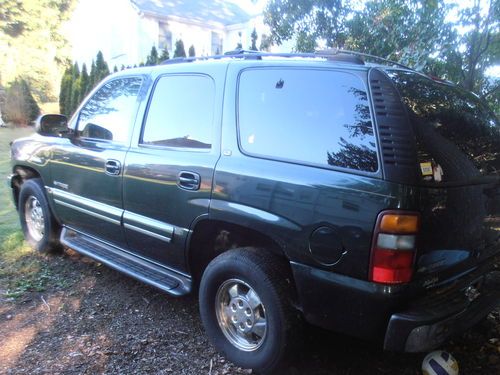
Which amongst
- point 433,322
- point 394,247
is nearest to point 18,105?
point 394,247

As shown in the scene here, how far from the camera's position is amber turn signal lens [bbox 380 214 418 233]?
2248 mm

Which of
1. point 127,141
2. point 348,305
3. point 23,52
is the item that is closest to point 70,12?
point 23,52

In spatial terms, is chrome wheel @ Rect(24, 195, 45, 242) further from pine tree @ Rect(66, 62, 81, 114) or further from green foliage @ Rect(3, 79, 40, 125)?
green foliage @ Rect(3, 79, 40, 125)

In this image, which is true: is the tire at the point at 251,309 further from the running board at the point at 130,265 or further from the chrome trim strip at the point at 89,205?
the chrome trim strip at the point at 89,205

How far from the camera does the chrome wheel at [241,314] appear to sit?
9.46 feet

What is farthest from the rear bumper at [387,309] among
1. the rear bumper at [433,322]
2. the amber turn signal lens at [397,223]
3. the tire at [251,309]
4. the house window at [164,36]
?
the house window at [164,36]

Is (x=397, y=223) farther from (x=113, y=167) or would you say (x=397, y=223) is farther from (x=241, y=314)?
(x=113, y=167)

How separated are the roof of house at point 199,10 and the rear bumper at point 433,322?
22.6m

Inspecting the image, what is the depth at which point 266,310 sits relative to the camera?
2746 mm

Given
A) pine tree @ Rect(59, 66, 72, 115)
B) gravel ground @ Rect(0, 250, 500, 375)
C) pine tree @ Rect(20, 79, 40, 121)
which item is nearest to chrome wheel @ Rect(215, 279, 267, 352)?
gravel ground @ Rect(0, 250, 500, 375)

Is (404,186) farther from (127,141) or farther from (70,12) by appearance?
(70,12)

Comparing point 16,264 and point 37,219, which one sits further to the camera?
point 37,219

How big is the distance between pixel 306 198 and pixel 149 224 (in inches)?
57.0

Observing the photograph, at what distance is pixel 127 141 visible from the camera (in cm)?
378
